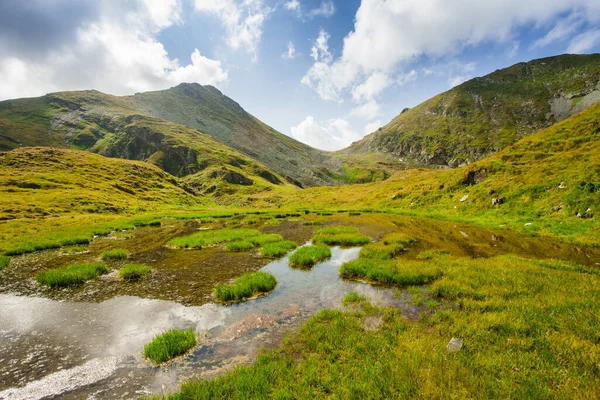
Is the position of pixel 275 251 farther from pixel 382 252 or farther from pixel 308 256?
pixel 382 252

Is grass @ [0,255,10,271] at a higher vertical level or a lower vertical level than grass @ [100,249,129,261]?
higher

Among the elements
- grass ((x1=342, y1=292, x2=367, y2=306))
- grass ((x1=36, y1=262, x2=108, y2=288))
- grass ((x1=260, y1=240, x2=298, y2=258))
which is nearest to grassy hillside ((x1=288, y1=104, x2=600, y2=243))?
grass ((x1=342, y1=292, x2=367, y2=306))

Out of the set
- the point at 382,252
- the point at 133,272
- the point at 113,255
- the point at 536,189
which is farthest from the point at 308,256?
the point at 536,189

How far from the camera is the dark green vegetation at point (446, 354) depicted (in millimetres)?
6223

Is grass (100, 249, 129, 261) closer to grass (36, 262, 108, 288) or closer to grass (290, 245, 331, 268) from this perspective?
grass (36, 262, 108, 288)

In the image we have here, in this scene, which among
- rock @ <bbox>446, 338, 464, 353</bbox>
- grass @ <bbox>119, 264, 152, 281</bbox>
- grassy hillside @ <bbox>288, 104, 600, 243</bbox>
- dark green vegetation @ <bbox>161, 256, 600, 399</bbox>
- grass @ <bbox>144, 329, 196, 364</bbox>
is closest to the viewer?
dark green vegetation @ <bbox>161, 256, 600, 399</bbox>

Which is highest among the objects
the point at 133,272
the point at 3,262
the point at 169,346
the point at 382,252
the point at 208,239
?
the point at 3,262

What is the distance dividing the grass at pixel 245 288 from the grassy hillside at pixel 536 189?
94.2 ft

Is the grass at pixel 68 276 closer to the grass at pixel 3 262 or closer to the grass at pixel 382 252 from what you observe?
the grass at pixel 3 262

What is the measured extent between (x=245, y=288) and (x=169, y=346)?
556cm

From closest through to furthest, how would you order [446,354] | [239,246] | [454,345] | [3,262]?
[446,354] → [454,345] → [3,262] → [239,246]

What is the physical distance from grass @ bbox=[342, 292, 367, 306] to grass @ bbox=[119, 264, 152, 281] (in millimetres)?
14393

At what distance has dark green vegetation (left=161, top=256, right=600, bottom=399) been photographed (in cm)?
622

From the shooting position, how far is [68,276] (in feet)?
53.3
